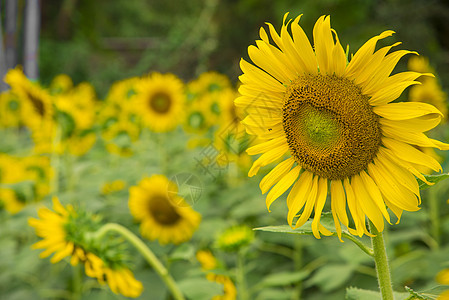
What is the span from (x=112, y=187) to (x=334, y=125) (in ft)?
4.56

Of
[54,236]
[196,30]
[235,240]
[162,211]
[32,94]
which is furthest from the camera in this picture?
[196,30]

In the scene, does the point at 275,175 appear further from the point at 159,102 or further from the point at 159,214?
the point at 159,102

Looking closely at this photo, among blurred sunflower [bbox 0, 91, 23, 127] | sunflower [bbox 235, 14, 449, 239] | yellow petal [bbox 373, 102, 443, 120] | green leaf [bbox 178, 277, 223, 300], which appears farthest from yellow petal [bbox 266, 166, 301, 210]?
blurred sunflower [bbox 0, 91, 23, 127]

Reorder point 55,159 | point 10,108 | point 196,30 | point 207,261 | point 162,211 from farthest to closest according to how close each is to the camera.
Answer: point 196,30 < point 10,108 < point 55,159 < point 162,211 < point 207,261

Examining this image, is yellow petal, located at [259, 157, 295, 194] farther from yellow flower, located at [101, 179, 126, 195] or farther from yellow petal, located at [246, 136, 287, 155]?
yellow flower, located at [101, 179, 126, 195]

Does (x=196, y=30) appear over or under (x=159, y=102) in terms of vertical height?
over

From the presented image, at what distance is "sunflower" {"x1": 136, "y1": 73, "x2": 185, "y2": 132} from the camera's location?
6.77ft

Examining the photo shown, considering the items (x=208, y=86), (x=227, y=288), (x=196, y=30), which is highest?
(x=196, y=30)

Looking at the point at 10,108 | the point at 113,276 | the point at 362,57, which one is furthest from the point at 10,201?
the point at 362,57

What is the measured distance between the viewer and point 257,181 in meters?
1.74

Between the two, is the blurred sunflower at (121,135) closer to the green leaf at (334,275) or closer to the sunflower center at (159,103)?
the sunflower center at (159,103)

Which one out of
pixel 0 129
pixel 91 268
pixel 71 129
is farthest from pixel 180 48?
pixel 91 268

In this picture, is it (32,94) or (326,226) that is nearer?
(326,226)

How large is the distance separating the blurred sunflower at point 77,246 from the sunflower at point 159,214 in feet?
1.60
